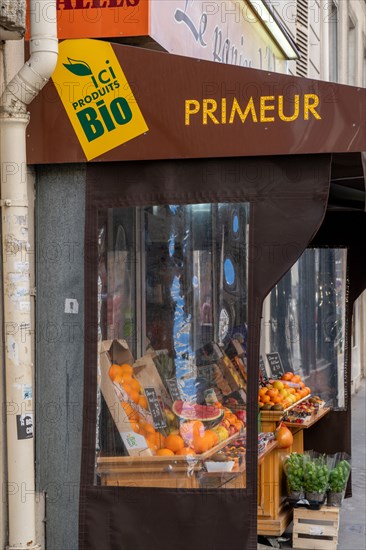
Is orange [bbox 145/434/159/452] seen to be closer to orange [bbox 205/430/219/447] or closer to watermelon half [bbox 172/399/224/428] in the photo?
watermelon half [bbox 172/399/224/428]

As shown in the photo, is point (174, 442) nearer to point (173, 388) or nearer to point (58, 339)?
point (173, 388)

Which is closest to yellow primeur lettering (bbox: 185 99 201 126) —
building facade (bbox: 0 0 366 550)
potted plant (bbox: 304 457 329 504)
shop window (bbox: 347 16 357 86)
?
building facade (bbox: 0 0 366 550)

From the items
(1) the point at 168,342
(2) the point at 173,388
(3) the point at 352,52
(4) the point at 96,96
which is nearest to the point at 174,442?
(2) the point at 173,388

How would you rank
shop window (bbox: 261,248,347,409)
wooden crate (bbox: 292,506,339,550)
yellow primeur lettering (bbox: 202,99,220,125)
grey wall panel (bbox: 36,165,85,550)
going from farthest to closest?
shop window (bbox: 261,248,347,409) → wooden crate (bbox: 292,506,339,550) → grey wall panel (bbox: 36,165,85,550) → yellow primeur lettering (bbox: 202,99,220,125)

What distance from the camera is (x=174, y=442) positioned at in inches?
218

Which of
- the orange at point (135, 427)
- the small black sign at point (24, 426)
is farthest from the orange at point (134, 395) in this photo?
the small black sign at point (24, 426)

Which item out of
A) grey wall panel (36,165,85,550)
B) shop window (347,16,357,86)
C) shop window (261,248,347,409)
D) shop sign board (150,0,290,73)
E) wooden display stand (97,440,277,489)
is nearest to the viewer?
wooden display stand (97,440,277,489)

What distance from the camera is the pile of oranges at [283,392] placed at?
7504mm

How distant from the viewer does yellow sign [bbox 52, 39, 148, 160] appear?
5.38 m

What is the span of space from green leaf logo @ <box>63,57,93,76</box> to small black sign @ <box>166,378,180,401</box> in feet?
5.82

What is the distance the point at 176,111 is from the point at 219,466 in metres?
1.97

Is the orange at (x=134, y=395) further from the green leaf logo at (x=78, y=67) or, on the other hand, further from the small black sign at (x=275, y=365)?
the small black sign at (x=275, y=365)

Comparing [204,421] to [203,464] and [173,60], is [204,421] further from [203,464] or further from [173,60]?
[173,60]

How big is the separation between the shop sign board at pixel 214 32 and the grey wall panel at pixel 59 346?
3.73 feet
